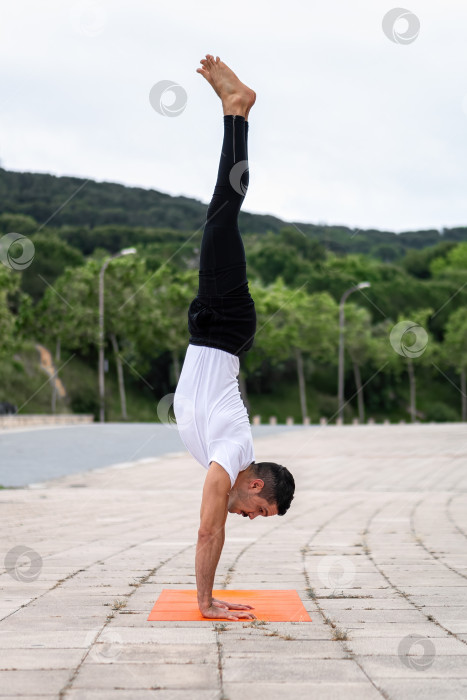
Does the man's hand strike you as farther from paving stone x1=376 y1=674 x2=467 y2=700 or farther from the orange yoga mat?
paving stone x1=376 y1=674 x2=467 y2=700

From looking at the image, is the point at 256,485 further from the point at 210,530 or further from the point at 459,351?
the point at 459,351

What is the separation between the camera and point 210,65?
5.28 metres

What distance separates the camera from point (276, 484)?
472 centimetres

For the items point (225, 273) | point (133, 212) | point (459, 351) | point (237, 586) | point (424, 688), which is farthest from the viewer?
point (133, 212)

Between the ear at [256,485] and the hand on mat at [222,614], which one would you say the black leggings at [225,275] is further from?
the hand on mat at [222,614]

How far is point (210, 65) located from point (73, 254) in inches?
2431

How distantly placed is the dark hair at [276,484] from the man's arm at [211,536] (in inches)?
9.1

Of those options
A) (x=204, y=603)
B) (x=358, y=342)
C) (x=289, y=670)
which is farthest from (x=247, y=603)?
(x=358, y=342)

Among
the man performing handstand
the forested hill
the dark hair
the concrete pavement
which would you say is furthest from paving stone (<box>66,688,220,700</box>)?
the forested hill

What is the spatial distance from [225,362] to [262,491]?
2.35 ft

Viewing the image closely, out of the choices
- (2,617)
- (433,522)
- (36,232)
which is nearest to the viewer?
(2,617)

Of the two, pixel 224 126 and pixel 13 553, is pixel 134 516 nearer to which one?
pixel 13 553

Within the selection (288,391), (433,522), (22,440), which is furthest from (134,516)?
(288,391)

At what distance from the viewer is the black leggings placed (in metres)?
4.80
